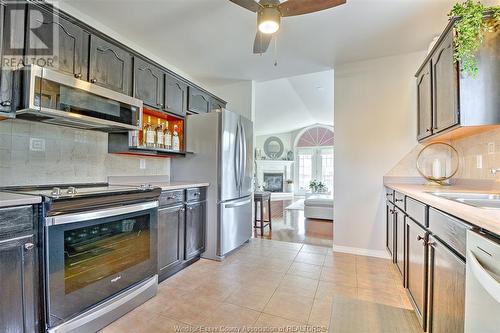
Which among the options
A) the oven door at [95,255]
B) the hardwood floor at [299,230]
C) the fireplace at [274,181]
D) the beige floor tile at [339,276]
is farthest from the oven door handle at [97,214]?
the fireplace at [274,181]

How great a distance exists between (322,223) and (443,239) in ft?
12.7

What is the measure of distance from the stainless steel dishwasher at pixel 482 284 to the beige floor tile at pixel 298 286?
1.40 metres

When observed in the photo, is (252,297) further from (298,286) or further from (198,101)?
(198,101)

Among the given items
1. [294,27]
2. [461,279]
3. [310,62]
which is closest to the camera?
[461,279]

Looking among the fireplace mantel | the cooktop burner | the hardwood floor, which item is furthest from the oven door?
the fireplace mantel

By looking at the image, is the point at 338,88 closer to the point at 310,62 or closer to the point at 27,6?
the point at 310,62

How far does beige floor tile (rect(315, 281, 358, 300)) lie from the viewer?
2193 millimetres

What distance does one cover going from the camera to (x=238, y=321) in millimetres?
1833

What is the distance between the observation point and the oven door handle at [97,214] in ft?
4.91

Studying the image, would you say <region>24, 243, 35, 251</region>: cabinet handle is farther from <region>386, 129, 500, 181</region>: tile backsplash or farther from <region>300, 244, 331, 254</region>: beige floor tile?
<region>386, 129, 500, 181</region>: tile backsplash

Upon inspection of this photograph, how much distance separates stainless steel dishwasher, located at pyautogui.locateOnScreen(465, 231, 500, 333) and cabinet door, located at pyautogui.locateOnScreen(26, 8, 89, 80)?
2.72 m

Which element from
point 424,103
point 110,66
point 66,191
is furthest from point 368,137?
point 66,191

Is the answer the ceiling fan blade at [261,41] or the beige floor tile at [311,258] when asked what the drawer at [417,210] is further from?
the ceiling fan blade at [261,41]

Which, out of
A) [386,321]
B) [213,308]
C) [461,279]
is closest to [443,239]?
[461,279]
